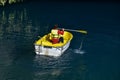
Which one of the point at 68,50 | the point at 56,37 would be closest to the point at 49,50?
the point at 56,37

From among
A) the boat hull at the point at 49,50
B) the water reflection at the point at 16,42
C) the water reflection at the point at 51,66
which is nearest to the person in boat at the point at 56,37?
the boat hull at the point at 49,50

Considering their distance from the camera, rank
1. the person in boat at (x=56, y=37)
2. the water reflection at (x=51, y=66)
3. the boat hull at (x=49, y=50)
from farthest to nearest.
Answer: the person in boat at (x=56, y=37) < the boat hull at (x=49, y=50) < the water reflection at (x=51, y=66)

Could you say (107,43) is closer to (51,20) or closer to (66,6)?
(51,20)

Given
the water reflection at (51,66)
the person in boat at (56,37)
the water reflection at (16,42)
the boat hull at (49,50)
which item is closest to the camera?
the water reflection at (51,66)

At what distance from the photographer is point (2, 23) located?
3169 inches

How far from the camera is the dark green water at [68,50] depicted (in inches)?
1998

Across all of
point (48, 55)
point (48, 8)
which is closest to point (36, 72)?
point (48, 55)

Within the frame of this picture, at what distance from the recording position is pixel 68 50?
59.8 m

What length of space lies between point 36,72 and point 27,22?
1309 inches

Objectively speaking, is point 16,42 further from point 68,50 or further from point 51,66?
point 51,66

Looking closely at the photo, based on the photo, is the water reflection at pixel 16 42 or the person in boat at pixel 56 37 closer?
the water reflection at pixel 16 42

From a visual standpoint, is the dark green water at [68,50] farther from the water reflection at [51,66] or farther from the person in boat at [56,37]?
the person in boat at [56,37]

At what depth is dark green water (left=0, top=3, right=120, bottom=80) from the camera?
5075cm

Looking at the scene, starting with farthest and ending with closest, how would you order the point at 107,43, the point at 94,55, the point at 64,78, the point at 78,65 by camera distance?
the point at 107,43
the point at 94,55
the point at 78,65
the point at 64,78
